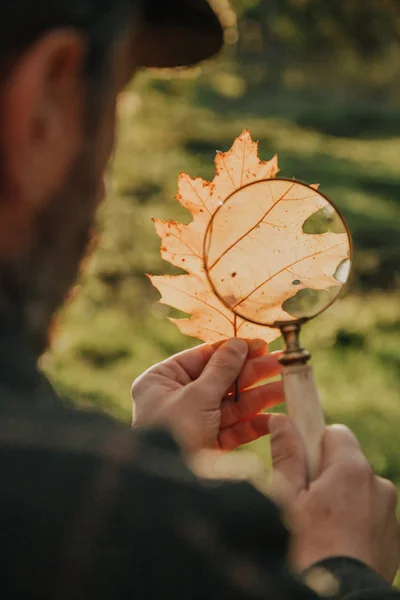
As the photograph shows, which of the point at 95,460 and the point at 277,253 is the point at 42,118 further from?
the point at 277,253

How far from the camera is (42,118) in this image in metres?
1.00

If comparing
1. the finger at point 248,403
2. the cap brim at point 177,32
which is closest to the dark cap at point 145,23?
the cap brim at point 177,32

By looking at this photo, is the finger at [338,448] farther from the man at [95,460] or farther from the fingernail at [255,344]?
→ the fingernail at [255,344]

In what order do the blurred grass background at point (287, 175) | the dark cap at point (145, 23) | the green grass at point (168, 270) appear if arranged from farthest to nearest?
1. the blurred grass background at point (287, 175)
2. the green grass at point (168, 270)
3. the dark cap at point (145, 23)

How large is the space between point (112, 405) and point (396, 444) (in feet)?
4.28

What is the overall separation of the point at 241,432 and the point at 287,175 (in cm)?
686

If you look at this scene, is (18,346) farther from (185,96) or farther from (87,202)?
(185,96)

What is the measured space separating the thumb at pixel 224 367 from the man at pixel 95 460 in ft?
0.89

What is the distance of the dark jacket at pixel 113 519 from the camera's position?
2.73ft

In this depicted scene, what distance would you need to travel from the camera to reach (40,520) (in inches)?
33.1

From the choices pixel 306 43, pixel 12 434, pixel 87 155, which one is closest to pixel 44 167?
pixel 87 155

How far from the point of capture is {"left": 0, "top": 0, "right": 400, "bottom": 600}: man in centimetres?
84

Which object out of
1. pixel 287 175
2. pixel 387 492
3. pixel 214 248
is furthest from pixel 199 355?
pixel 287 175

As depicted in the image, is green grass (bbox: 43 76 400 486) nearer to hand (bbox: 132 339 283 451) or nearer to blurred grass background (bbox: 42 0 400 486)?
blurred grass background (bbox: 42 0 400 486)
